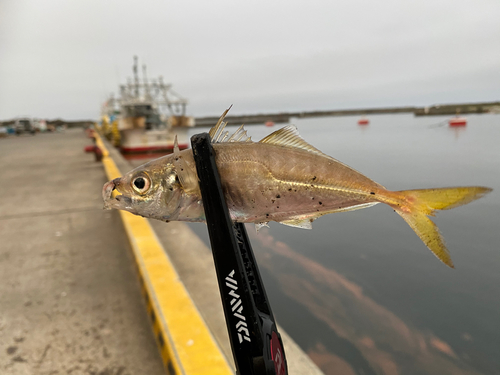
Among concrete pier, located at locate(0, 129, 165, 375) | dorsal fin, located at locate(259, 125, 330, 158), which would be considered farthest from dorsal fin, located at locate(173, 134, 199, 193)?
concrete pier, located at locate(0, 129, 165, 375)

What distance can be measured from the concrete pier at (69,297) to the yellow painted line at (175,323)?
23 cm

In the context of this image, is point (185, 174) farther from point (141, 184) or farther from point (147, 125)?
point (147, 125)

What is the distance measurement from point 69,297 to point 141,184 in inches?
130

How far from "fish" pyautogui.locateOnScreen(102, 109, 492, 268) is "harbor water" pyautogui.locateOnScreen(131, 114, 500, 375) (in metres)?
1.02

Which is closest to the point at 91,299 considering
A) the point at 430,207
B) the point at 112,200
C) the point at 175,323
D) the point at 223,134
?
the point at 175,323

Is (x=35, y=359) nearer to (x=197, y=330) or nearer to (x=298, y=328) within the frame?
(x=197, y=330)

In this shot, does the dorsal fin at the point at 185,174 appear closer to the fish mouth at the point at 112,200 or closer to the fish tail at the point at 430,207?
the fish mouth at the point at 112,200

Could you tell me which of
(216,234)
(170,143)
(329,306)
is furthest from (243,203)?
(170,143)

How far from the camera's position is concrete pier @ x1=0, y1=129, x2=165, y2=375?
8.16 feet

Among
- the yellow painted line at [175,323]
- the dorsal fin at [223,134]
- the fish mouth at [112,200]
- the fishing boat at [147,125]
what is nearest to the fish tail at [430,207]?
the dorsal fin at [223,134]

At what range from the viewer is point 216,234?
3.01 feet

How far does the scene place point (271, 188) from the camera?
0.78 metres

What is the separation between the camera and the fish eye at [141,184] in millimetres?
798

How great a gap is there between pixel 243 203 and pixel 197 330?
1.96 meters
